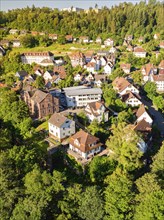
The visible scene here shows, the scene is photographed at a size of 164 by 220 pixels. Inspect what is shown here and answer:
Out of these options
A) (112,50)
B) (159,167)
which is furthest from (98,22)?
(159,167)

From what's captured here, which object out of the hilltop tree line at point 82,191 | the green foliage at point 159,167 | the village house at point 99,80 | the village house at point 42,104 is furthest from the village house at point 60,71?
the green foliage at point 159,167

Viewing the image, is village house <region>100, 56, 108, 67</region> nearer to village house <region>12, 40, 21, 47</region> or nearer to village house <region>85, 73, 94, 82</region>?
village house <region>85, 73, 94, 82</region>

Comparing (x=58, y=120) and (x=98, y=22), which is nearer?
(x=58, y=120)

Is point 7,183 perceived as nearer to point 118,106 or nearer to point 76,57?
point 118,106

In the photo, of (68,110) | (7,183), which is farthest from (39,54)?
(7,183)

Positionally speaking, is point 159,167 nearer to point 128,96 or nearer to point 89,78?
point 128,96

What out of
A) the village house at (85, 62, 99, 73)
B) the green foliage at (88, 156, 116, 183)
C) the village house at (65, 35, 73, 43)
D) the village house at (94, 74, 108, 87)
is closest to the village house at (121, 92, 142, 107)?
the village house at (94, 74, 108, 87)
